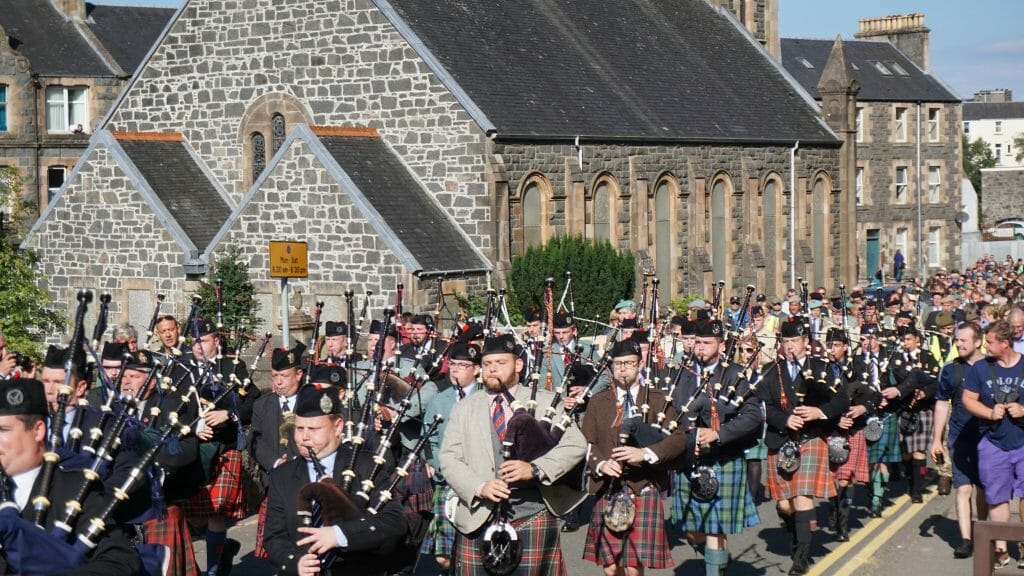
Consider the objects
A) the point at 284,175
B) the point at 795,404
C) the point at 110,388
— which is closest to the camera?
the point at 110,388

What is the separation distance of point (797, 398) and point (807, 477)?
24.5 inches

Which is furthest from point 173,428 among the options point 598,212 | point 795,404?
point 598,212

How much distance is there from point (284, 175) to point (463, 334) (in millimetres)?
15939

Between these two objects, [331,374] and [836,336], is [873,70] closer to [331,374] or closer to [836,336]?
[836,336]

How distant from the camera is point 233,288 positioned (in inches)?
1096

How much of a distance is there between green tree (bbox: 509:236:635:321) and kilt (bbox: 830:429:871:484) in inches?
575

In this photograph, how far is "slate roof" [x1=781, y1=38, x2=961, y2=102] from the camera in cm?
5650

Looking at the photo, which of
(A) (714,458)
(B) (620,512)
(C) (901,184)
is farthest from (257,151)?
(C) (901,184)

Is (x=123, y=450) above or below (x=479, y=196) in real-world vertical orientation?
below

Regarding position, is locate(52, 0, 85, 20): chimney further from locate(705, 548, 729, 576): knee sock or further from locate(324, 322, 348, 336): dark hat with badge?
locate(705, 548, 729, 576): knee sock

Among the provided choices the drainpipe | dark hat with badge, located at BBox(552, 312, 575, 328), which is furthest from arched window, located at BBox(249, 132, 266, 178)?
dark hat with badge, located at BBox(552, 312, 575, 328)

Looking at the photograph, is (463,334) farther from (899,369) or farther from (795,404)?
(899,369)

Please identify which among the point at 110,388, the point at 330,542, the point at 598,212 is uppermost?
the point at 598,212

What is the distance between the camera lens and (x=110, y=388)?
840 centimetres
